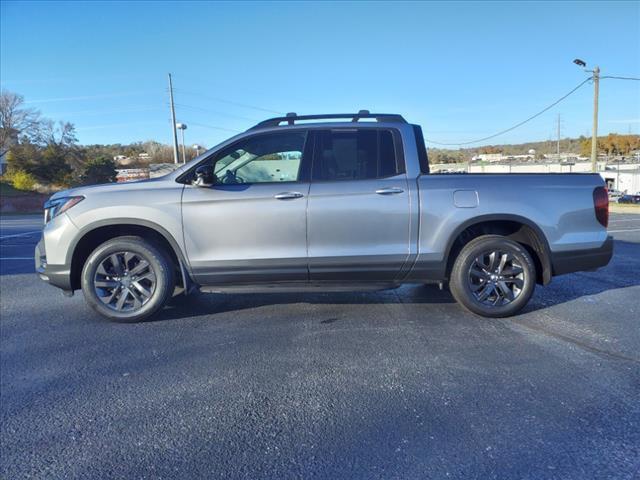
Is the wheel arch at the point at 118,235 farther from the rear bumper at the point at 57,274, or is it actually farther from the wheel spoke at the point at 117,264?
the wheel spoke at the point at 117,264

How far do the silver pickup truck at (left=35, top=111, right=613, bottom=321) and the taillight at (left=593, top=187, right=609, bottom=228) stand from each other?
0.04 ft

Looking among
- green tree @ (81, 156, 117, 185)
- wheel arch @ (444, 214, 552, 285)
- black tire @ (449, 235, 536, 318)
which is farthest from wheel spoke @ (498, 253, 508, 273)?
green tree @ (81, 156, 117, 185)

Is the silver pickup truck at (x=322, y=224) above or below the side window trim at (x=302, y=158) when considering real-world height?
below

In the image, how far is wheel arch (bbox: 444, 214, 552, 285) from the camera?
4211mm

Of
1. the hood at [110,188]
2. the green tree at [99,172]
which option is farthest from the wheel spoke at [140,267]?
the green tree at [99,172]

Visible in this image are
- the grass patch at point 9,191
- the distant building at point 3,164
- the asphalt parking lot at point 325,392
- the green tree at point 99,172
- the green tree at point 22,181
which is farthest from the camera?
the distant building at point 3,164

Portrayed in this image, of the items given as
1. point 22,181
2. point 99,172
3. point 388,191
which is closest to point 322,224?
point 388,191

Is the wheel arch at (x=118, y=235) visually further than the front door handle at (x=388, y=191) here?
Yes

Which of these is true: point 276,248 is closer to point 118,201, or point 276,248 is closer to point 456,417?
point 118,201

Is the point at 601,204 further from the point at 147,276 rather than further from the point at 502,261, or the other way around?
the point at 147,276

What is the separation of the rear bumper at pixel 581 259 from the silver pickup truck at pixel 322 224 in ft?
0.05

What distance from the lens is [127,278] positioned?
14.4 ft

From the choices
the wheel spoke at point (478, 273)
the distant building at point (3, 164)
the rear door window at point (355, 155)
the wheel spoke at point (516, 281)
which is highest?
the distant building at point (3, 164)

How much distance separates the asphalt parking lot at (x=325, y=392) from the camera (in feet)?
7.39
